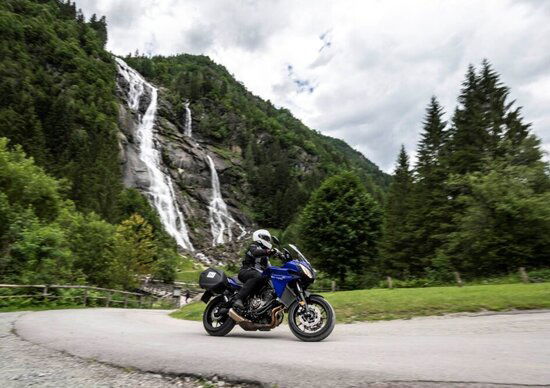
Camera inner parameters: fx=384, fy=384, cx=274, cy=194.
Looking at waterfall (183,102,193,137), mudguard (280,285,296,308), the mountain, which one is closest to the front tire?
mudguard (280,285,296,308)

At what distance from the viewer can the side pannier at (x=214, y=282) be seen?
8.31 m

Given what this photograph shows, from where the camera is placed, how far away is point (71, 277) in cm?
2533

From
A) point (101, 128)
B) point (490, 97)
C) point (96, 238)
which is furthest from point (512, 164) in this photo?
point (101, 128)

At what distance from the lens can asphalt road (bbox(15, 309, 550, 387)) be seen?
14.0ft

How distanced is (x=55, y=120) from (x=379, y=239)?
223 feet

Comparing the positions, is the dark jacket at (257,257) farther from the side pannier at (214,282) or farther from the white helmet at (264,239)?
the side pannier at (214,282)

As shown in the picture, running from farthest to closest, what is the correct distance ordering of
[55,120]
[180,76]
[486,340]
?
1. [180,76]
2. [55,120]
3. [486,340]

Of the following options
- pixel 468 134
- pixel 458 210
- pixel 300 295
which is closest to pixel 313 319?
pixel 300 295

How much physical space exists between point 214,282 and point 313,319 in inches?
95.1

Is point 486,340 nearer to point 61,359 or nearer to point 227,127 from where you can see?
point 61,359

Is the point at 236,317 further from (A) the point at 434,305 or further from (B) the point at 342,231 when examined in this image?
(B) the point at 342,231

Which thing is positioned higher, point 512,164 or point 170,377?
point 512,164

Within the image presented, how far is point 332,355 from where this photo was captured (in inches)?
215

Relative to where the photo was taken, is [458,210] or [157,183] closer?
[458,210]
